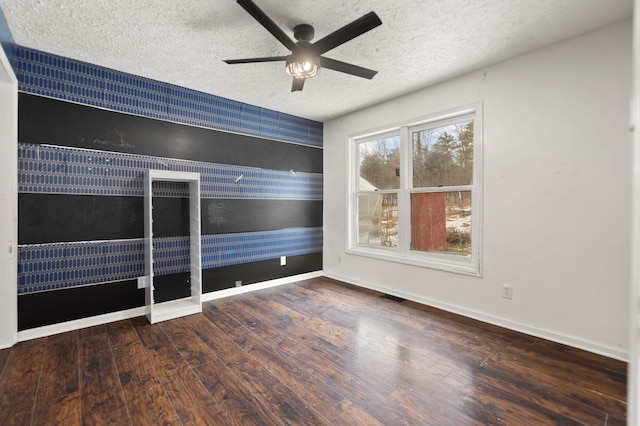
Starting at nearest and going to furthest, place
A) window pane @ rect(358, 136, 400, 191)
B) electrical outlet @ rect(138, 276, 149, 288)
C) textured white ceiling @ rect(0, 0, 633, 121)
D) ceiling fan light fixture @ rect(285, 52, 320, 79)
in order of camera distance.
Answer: textured white ceiling @ rect(0, 0, 633, 121) < ceiling fan light fixture @ rect(285, 52, 320, 79) < electrical outlet @ rect(138, 276, 149, 288) < window pane @ rect(358, 136, 400, 191)

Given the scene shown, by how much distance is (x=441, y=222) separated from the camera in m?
3.46

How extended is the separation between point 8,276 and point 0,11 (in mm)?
1997

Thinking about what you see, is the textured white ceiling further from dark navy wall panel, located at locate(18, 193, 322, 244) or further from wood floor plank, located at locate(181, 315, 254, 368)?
wood floor plank, located at locate(181, 315, 254, 368)

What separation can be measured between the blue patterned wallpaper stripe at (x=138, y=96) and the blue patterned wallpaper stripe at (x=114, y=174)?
49 cm

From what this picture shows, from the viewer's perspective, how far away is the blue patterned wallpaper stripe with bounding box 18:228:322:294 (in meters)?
2.62

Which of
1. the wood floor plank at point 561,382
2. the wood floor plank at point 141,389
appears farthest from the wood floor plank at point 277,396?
the wood floor plank at point 561,382

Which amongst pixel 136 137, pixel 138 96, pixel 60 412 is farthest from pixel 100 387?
pixel 138 96

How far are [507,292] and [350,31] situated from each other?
267 cm

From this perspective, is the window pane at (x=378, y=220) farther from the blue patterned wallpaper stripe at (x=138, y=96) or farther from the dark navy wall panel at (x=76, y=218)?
the dark navy wall panel at (x=76, y=218)

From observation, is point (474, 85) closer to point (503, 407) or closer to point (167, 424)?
point (503, 407)

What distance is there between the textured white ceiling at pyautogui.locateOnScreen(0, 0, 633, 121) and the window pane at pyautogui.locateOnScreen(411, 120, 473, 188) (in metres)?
0.60

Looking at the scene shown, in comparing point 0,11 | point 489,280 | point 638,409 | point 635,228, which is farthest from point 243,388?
point 0,11

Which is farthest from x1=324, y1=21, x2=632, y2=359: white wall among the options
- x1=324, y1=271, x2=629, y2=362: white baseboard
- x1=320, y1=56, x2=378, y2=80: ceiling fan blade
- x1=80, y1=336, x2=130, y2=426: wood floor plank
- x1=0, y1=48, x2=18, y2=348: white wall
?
x1=0, y1=48, x2=18, y2=348: white wall

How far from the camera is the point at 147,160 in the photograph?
3.21 metres
